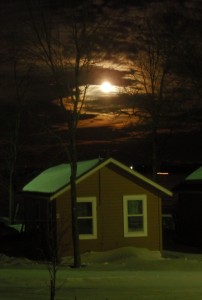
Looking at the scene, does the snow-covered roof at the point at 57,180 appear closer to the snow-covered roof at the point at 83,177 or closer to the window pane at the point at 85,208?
the snow-covered roof at the point at 83,177

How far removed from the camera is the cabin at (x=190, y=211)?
34.5m

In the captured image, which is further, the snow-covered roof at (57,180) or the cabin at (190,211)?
the cabin at (190,211)

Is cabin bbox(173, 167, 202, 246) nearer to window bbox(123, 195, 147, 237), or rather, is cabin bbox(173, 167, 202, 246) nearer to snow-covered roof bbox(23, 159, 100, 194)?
window bbox(123, 195, 147, 237)

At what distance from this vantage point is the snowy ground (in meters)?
14.4

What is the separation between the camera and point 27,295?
1427 cm

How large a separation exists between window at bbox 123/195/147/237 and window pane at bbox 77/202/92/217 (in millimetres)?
1578

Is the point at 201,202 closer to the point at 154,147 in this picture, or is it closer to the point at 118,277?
the point at 154,147

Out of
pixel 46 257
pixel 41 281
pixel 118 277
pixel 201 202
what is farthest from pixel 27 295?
pixel 201 202

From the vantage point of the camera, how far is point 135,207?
94.7 ft

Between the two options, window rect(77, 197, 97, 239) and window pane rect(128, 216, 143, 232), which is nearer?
→ window rect(77, 197, 97, 239)

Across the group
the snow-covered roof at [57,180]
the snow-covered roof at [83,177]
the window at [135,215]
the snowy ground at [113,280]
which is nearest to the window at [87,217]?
the snow-covered roof at [83,177]

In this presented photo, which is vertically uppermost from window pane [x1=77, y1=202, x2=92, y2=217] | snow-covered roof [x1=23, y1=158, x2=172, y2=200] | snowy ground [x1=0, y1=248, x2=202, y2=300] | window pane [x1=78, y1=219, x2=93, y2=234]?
snow-covered roof [x1=23, y1=158, x2=172, y2=200]

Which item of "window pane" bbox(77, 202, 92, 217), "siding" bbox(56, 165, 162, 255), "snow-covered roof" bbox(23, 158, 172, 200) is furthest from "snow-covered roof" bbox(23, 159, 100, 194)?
"window pane" bbox(77, 202, 92, 217)

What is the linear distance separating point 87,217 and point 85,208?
452mm
